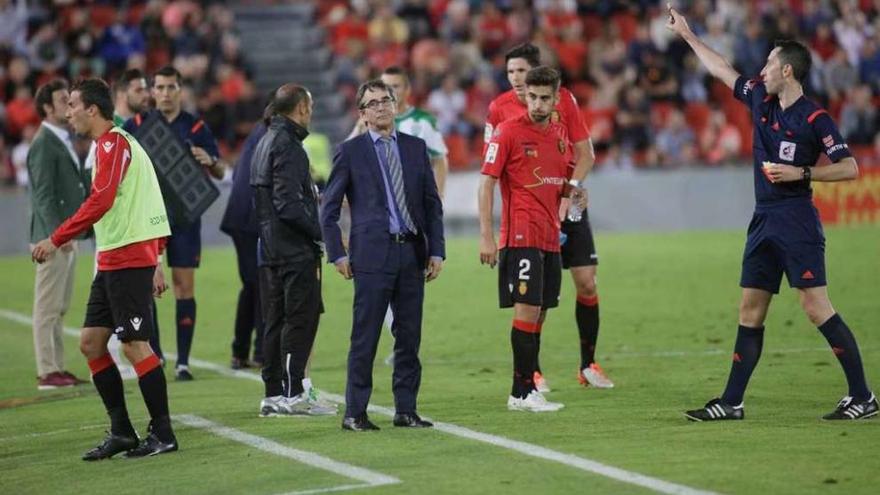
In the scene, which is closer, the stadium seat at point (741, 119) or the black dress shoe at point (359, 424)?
→ the black dress shoe at point (359, 424)

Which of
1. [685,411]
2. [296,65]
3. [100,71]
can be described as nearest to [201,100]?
[100,71]

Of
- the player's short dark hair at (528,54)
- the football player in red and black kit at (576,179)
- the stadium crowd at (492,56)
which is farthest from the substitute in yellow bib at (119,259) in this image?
the stadium crowd at (492,56)

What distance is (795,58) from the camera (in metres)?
9.55

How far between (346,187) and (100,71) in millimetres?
18144

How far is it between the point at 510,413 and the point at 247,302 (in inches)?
151

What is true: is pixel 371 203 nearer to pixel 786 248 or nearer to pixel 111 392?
pixel 111 392

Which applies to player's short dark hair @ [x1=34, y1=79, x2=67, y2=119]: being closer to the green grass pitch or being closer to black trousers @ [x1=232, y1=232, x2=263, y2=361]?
black trousers @ [x1=232, y1=232, x2=263, y2=361]

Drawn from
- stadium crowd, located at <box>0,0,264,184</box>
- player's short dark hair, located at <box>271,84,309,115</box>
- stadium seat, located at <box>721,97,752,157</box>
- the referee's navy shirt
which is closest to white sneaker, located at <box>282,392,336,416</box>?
player's short dark hair, located at <box>271,84,309,115</box>

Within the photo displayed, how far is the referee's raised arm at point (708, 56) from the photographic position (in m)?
9.96

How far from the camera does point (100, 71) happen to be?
1061 inches

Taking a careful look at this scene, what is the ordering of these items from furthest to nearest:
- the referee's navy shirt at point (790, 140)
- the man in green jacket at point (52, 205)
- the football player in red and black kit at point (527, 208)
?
1. the man in green jacket at point (52, 205)
2. the football player in red and black kit at point (527, 208)
3. the referee's navy shirt at point (790, 140)

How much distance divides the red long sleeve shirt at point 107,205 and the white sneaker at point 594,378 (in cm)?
373

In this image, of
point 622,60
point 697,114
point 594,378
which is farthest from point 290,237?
point 697,114

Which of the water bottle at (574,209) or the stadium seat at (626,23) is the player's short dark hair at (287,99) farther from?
the stadium seat at (626,23)
